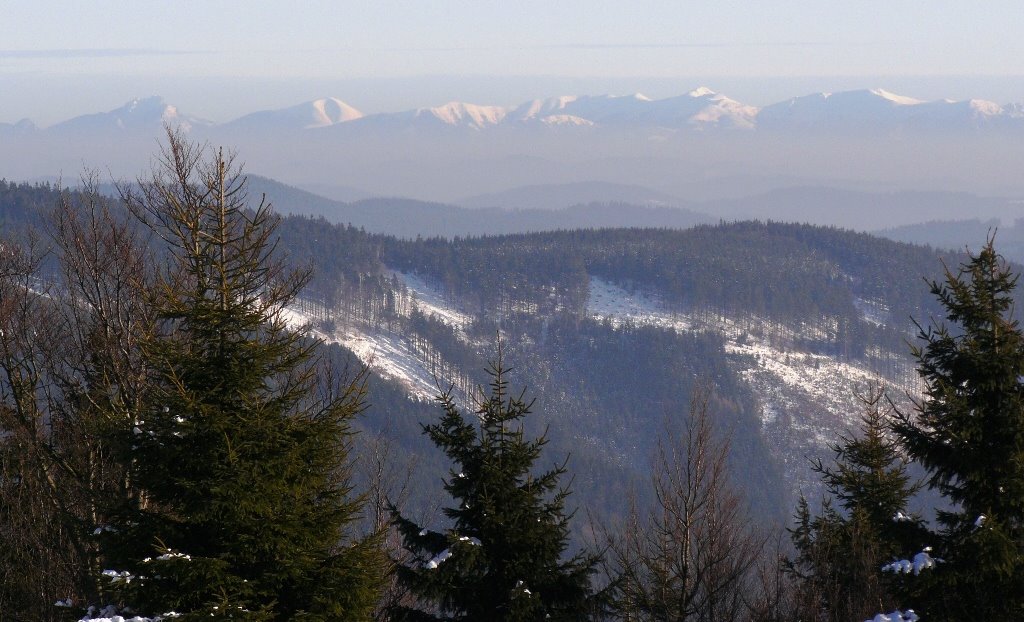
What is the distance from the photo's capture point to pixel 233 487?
12.2 metres

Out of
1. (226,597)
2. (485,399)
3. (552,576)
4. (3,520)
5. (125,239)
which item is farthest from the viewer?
(3,520)

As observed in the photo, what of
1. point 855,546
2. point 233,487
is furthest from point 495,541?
point 855,546

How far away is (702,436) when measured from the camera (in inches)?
864

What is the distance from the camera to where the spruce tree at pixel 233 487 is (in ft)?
39.6

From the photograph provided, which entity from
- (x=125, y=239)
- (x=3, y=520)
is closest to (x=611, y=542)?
(x=125, y=239)

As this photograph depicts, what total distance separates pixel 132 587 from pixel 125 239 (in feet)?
35.4

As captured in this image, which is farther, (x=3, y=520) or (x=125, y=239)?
(x=3, y=520)

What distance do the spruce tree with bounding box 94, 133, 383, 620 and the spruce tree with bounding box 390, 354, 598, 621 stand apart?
97.6 inches

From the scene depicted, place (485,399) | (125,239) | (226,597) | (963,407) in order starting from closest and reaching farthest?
(226,597) < (963,407) < (485,399) < (125,239)

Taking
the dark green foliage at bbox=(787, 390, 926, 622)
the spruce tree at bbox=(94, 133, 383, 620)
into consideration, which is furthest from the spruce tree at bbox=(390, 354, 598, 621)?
the dark green foliage at bbox=(787, 390, 926, 622)

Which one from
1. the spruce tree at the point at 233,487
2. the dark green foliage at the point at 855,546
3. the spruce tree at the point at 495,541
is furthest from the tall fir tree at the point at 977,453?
the spruce tree at the point at 233,487

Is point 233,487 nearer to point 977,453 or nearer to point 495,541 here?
point 495,541

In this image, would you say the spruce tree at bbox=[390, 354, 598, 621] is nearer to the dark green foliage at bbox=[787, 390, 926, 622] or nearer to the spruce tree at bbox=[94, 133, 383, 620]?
the spruce tree at bbox=[94, 133, 383, 620]

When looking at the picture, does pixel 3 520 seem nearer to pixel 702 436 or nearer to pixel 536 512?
pixel 536 512
